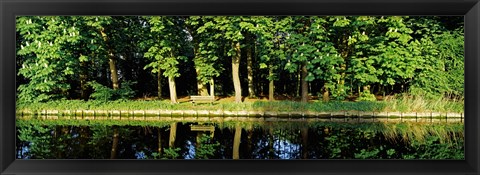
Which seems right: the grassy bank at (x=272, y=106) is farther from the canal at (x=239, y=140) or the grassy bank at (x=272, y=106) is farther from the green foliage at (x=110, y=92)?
the canal at (x=239, y=140)

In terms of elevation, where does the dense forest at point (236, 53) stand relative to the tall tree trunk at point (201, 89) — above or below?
above

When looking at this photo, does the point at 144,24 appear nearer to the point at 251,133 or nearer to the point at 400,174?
the point at 251,133

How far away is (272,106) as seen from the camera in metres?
5.96

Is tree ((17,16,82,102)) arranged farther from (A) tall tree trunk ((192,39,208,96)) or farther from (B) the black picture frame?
(B) the black picture frame

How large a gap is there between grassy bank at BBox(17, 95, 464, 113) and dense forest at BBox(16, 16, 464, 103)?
237 millimetres

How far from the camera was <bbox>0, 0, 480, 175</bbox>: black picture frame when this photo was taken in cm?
201

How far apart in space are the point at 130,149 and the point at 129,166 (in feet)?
7.06

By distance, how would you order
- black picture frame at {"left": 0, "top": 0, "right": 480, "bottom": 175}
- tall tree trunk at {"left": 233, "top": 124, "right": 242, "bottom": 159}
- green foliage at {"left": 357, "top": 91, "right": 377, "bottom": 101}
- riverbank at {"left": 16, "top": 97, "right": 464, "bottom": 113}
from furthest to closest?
green foliage at {"left": 357, "top": 91, "right": 377, "bottom": 101}, riverbank at {"left": 16, "top": 97, "right": 464, "bottom": 113}, tall tree trunk at {"left": 233, "top": 124, "right": 242, "bottom": 159}, black picture frame at {"left": 0, "top": 0, "right": 480, "bottom": 175}

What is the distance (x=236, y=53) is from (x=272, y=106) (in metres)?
1.07

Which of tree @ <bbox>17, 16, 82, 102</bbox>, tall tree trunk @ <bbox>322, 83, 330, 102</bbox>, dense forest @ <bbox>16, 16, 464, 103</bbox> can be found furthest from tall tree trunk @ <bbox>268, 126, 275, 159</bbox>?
tree @ <bbox>17, 16, 82, 102</bbox>
